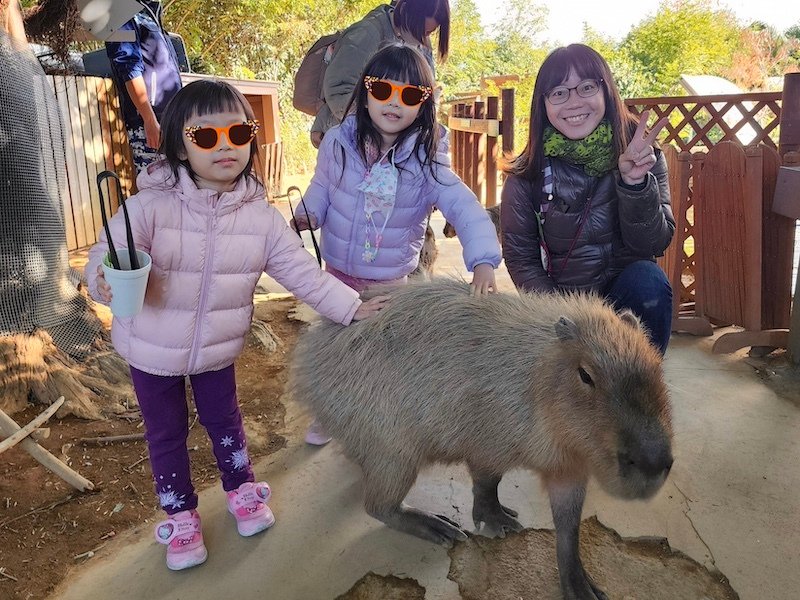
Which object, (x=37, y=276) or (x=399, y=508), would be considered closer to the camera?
(x=399, y=508)

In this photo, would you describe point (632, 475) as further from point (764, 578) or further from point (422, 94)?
point (422, 94)

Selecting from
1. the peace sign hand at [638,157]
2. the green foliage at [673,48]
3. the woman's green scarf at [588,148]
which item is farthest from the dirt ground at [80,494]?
the green foliage at [673,48]

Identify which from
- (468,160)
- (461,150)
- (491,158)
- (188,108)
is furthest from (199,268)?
(461,150)

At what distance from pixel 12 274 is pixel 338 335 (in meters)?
1.74

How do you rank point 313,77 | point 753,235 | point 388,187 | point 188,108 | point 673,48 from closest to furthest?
1. point 188,108
2. point 388,187
3. point 313,77
4. point 753,235
5. point 673,48

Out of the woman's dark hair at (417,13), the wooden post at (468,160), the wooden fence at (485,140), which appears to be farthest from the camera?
the wooden post at (468,160)

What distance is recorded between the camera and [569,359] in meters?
1.74

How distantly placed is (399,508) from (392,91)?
59.2 inches

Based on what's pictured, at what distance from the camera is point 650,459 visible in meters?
1.54

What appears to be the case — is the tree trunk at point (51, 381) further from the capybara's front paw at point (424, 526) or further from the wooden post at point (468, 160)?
the wooden post at point (468, 160)

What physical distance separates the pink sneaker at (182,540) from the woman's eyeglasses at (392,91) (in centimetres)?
163

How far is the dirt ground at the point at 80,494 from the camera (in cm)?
202

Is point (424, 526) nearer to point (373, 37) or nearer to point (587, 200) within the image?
point (587, 200)

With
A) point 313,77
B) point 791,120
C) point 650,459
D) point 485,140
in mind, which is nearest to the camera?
point 650,459
